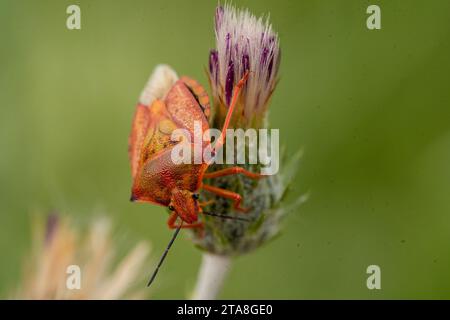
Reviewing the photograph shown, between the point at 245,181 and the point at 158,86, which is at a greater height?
the point at 158,86

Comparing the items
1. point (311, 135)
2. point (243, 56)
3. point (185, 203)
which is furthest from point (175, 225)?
point (311, 135)

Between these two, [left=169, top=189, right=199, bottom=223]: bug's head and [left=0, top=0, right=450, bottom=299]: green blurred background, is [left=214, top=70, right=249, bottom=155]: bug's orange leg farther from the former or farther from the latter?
[left=0, top=0, right=450, bottom=299]: green blurred background

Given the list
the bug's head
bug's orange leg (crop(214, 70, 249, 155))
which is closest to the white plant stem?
the bug's head

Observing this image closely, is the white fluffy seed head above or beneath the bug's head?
above

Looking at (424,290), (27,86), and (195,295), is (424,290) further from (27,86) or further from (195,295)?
(27,86)

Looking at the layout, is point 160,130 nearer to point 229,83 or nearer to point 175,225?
point 229,83
